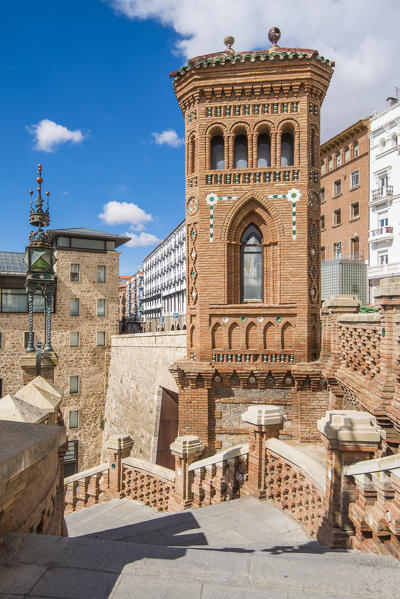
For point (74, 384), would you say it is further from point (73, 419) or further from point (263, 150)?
point (263, 150)

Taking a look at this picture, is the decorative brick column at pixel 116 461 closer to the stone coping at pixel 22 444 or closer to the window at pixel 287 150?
the stone coping at pixel 22 444

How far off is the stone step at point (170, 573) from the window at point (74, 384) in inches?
1026

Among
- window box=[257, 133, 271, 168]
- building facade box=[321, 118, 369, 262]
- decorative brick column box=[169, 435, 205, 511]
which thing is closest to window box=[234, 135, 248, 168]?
window box=[257, 133, 271, 168]

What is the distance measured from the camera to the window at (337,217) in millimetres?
35950

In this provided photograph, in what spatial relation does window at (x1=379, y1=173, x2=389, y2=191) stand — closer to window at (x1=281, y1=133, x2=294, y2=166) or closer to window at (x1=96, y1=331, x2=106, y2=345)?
window at (x1=96, y1=331, x2=106, y2=345)

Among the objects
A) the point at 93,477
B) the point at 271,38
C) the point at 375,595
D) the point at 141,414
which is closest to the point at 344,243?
the point at 141,414

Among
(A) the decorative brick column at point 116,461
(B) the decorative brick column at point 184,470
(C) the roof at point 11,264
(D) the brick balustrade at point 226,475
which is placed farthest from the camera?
(C) the roof at point 11,264

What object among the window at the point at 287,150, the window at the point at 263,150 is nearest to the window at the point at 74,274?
the window at the point at 263,150

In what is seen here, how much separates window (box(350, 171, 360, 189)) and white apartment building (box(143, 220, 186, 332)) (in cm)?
1958

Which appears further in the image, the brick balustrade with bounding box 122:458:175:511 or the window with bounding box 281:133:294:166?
the window with bounding box 281:133:294:166

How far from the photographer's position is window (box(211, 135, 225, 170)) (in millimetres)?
10891

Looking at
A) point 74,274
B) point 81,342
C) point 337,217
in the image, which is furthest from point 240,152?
point 337,217

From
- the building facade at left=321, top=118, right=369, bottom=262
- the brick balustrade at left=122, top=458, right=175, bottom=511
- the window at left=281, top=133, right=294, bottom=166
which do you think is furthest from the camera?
the building facade at left=321, top=118, right=369, bottom=262

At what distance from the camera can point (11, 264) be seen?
30094 mm
